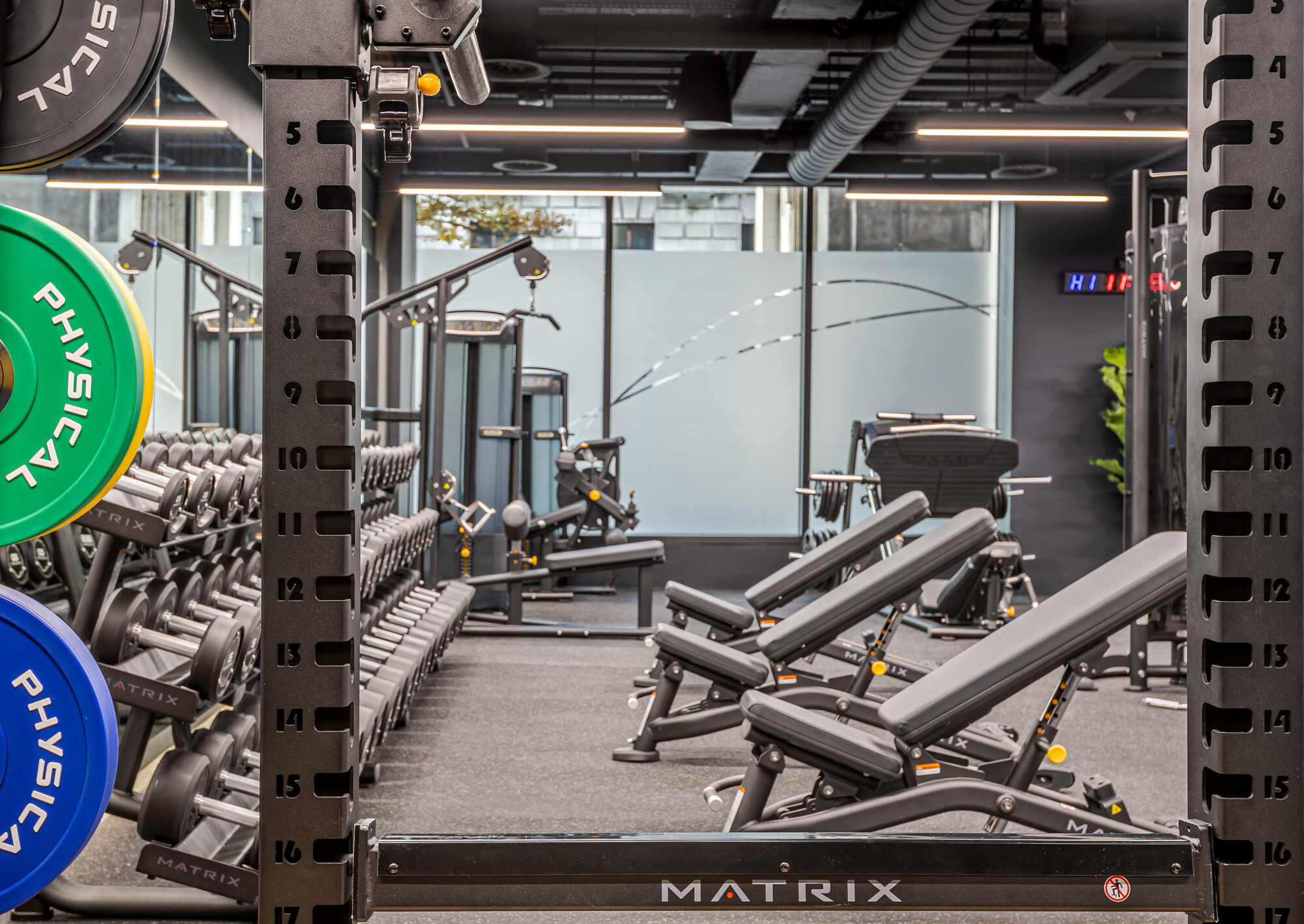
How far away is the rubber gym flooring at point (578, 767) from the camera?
2.38 meters

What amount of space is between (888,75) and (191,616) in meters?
4.89

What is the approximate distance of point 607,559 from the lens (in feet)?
17.7

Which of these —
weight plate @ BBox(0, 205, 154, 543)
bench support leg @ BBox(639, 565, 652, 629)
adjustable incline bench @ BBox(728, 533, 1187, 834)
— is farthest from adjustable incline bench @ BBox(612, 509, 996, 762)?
weight plate @ BBox(0, 205, 154, 543)

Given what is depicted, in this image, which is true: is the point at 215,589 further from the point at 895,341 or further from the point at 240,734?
the point at 895,341

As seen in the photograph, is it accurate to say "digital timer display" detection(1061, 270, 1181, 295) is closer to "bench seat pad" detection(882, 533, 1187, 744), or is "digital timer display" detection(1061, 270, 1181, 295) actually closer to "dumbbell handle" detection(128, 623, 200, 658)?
"bench seat pad" detection(882, 533, 1187, 744)

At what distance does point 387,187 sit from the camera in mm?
8672

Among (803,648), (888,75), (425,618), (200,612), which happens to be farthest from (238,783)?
(888,75)

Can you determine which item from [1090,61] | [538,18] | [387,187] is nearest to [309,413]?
[538,18]

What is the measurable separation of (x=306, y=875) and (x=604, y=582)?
746 cm

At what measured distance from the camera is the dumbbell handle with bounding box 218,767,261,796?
6.73 feet

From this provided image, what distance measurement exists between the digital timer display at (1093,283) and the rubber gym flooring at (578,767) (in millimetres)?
4806

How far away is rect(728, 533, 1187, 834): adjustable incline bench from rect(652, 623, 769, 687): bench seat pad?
873 millimetres

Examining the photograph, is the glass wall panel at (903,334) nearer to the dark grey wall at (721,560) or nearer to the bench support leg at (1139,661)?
the dark grey wall at (721,560)

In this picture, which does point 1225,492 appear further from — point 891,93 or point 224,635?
point 891,93
